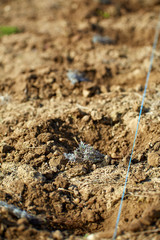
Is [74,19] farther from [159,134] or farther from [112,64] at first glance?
[159,134]

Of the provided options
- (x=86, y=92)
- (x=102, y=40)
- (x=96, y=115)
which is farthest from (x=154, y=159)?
(x=102, y=40)

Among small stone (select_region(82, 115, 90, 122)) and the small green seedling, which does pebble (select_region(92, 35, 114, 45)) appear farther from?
small stone (select_region(82, 115, 90, 122))

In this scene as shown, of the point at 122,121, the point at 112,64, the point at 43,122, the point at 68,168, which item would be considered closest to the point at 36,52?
the point at 112,64

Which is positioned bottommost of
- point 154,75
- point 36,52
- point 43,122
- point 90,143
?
point 90,143

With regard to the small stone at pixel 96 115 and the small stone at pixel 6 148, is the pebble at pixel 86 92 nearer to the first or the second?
the small stone at pixel 96 115

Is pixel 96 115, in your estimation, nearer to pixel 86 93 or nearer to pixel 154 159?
pixel 86 93

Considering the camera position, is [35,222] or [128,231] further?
[35,222]
